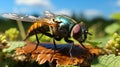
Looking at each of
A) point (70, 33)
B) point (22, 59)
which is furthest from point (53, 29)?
point (22, 59)

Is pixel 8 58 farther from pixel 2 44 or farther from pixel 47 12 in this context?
pixel 47 12

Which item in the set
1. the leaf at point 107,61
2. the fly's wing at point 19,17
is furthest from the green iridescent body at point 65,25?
the leaf at point 107,61

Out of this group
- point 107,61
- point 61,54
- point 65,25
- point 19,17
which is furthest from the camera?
point 19,17

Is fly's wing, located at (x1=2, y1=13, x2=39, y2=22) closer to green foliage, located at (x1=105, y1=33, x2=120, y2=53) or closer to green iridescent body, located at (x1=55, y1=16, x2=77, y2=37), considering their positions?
green iridescent body, located at (x1=55, y1=16, x2=77, y2=37)

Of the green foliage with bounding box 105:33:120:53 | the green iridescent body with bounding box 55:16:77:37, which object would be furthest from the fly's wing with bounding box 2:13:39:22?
the green foliage with bounding box 105:33:120:53

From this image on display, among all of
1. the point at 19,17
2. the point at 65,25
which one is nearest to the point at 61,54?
the point at 65,25

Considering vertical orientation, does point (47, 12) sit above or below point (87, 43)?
above

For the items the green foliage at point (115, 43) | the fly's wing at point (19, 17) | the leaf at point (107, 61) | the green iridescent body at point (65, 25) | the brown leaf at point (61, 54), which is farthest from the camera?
the fly's wing at point (19, 17)

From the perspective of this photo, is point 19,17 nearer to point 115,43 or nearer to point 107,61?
point 115,43

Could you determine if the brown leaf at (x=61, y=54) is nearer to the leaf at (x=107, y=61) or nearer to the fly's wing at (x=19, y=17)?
the leaf at (x=107, y=61)
